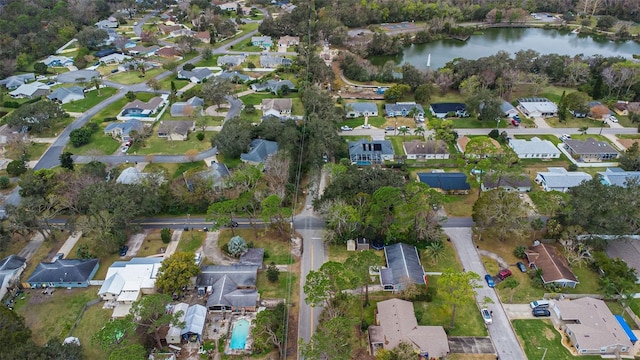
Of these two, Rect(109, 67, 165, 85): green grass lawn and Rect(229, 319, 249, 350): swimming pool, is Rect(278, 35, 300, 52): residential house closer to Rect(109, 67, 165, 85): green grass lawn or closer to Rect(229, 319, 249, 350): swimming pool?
Rect(109, 67, 165, 85): green grass lawn

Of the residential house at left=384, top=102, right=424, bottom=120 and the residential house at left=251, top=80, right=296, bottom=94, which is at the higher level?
the residential house at left=251, top=80, right=296, bottom=94

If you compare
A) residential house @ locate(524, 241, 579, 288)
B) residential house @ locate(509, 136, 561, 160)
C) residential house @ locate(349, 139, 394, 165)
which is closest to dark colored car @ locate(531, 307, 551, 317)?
residential house @ locate(524, 241, 579, 288)

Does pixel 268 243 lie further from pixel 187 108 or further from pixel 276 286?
pixel 187 108

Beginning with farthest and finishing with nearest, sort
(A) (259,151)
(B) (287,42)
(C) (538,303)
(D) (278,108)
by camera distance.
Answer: (B) (287,42) → (D) (278,108) → (A) (259,151) → (C) (538,303)

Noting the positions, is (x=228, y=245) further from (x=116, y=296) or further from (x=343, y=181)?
(x=343, y=181)

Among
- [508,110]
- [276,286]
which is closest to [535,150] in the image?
[508,110]

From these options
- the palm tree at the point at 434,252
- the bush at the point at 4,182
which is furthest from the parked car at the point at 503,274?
the bush at the point at 4,182
